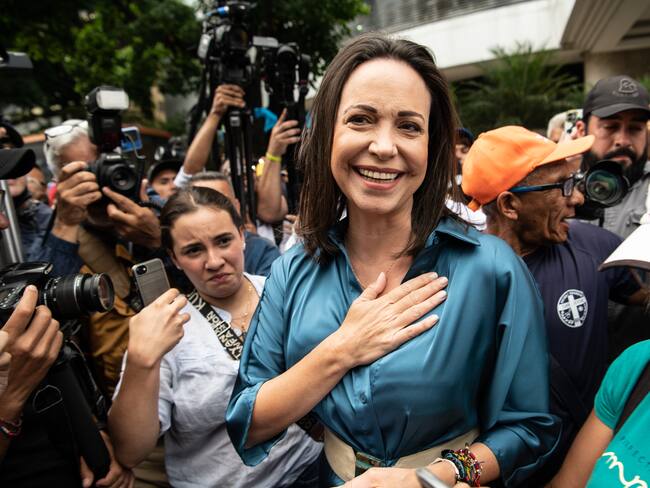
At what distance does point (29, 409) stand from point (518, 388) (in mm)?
1409

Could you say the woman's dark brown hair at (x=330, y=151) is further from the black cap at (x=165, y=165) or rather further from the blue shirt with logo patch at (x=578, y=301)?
the black cap at (x=165, y=165)

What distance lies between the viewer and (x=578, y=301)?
1.77m

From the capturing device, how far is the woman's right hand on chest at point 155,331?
5.14 feet

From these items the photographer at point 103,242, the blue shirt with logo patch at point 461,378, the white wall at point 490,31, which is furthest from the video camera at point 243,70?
the white wall at point 490,31

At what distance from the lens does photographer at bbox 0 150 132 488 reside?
1.43 m

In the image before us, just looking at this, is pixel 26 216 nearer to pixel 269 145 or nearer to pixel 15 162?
pixel 269 145

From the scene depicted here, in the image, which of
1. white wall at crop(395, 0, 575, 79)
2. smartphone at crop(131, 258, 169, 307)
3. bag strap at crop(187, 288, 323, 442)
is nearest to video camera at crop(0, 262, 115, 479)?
smartphone at crop(131, 258, 169, 307)

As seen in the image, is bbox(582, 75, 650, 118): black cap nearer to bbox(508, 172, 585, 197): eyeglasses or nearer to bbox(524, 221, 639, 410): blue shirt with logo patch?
bbox(508, 172, 585, 197): eyeglasses

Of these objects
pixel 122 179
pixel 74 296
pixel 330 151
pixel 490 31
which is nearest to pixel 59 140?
pixel 122 179

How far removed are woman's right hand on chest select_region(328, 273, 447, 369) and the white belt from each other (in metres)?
0.26

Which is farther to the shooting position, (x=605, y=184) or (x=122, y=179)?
(x=122, y=179)

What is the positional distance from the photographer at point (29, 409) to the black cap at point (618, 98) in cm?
274

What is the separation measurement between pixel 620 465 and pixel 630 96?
2.29 m

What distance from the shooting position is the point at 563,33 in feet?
42.4
